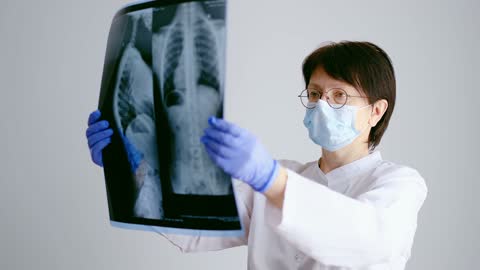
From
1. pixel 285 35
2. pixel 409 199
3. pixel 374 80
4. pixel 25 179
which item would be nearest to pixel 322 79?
pixel 374 80

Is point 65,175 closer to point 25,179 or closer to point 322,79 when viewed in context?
point 25,179

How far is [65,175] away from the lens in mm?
1831

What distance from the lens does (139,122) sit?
1.00 m

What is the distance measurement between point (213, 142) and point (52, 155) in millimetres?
1152

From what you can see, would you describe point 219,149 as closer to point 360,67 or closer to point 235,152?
Answer: point 235,152

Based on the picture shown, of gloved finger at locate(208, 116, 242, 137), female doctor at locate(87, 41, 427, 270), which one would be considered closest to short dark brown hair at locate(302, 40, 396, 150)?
female doctor at locate(87, 41, 427, 270)

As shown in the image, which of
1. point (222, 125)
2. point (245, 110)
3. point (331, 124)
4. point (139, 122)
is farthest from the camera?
point (245, 110)

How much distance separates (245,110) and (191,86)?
3.53 feet

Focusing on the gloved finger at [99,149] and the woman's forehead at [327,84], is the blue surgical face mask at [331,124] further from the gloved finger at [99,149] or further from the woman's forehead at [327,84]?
the gloved finger at [99,149]

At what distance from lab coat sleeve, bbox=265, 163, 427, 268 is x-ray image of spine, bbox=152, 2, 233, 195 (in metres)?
0.12

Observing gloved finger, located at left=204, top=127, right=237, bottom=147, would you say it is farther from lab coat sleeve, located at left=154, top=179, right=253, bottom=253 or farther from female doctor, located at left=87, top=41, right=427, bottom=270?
lab coat sleeve, located at left=154, top=179, right=253, bottom=253

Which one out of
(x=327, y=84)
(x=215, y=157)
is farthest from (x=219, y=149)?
(x=327, y=84)

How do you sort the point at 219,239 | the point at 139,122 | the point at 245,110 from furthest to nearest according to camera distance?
the point at 245,110
the point at 219,239
the point at 139,122

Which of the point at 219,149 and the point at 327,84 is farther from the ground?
the point at 327,84
